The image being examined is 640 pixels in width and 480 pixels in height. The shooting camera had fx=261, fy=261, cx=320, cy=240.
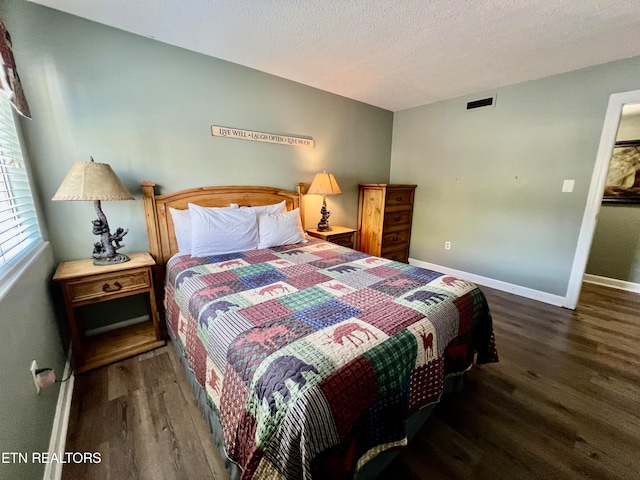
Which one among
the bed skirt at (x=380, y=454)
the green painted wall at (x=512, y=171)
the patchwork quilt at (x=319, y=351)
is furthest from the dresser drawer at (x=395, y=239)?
the bed skirt at (x=380, y=454)

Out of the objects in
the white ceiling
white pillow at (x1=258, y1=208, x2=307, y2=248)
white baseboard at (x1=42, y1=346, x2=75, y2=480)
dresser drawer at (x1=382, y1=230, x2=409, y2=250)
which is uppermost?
the white ceiling

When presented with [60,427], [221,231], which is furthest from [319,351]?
[221,231]

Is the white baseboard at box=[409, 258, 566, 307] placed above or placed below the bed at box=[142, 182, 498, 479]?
below

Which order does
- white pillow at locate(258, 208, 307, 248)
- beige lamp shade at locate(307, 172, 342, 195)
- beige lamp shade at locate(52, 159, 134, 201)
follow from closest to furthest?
beige lamp shade at locate(52, 159, 134, 201) < white pillow at locate(258, 208, 307, 248) < beige lamp shade at locate(307, 172, 342, 195)

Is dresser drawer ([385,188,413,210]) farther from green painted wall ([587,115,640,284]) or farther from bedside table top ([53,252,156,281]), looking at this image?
bedside table top ([53,252,156,281])

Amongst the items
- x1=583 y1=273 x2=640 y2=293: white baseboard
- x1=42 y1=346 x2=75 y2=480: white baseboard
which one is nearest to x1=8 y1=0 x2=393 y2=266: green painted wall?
x1=42 y1=346 x2=75 y2=480: white baseboard

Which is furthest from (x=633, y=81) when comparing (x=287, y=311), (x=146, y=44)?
(x=146, y=44)

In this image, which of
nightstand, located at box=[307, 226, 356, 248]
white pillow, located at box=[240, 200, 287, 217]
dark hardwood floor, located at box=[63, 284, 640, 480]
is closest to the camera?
dark hardwood floor, located at box=[63, 284, 640, 480]

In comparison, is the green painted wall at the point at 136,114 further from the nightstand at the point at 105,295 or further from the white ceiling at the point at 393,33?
the nightstand at the point at 105,295

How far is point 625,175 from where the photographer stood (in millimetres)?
3205

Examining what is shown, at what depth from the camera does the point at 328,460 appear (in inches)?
32.8

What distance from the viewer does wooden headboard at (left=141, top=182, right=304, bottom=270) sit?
7.06 feet

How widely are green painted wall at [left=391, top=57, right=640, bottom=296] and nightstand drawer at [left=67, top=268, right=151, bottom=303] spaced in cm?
347

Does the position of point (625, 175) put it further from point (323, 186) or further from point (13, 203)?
point (13, 203)
